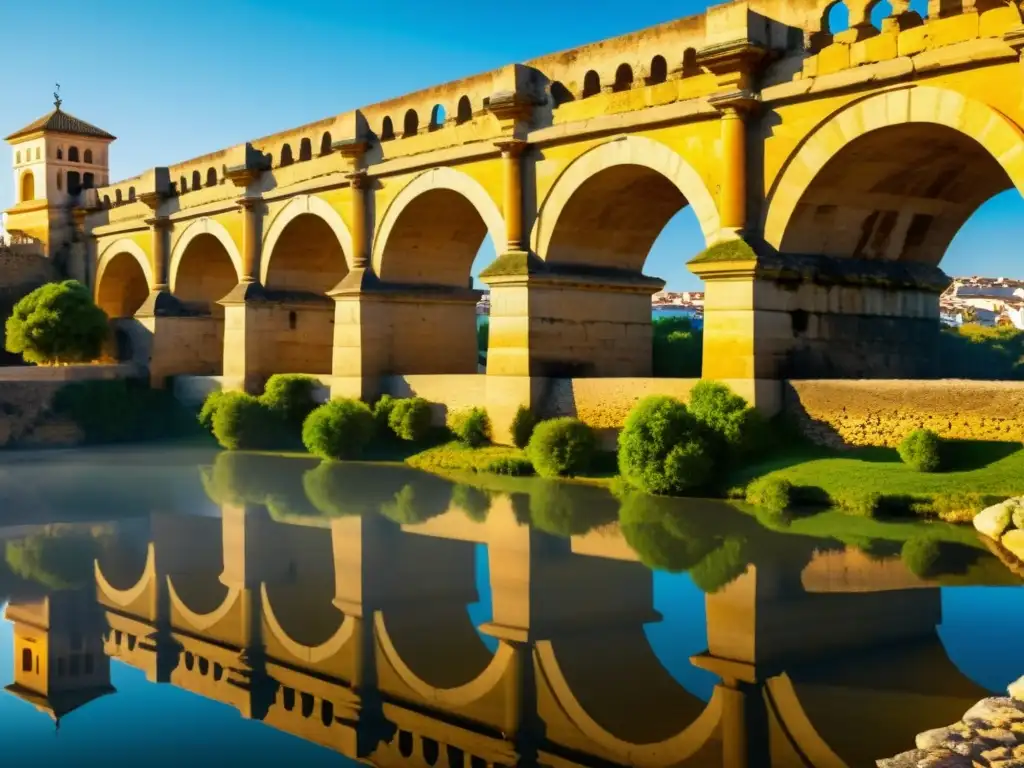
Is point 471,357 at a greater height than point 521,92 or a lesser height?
lesser

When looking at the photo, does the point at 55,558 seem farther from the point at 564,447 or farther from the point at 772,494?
the point at 772,494

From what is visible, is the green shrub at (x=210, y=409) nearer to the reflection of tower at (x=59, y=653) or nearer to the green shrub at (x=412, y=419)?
the green shrub at (x=412, y=419)

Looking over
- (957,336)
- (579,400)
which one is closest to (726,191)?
(579,400)

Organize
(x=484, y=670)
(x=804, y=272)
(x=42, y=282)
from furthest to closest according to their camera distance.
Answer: (x=42, y=282) → (x=804, y=272) → (x=484, y=670)

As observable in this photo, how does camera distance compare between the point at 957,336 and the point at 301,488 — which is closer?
the point at 301,488

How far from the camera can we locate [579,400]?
18.3 m

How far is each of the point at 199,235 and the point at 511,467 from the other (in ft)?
50.6

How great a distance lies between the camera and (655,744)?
6535 mm

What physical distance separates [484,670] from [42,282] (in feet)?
106

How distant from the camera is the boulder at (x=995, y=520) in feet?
38.0

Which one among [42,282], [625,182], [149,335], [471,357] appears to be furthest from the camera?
[42,282]

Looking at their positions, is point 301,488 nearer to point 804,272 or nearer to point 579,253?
point 579,253

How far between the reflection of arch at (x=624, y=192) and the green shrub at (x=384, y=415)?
4.51 m

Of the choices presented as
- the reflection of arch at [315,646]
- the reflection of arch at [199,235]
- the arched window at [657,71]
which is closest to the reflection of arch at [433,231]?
the arched window at [657,71]
